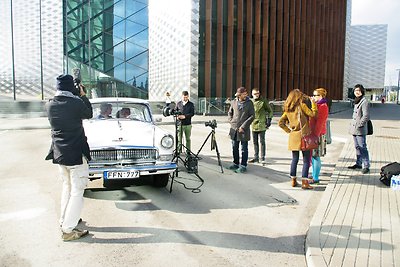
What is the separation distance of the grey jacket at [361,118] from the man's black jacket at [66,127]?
554 centimetres

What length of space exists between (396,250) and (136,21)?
3030cm

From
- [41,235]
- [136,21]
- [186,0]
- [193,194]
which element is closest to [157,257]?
[41,235]

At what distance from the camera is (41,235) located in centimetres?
408

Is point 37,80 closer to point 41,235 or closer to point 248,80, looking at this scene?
point 248,80

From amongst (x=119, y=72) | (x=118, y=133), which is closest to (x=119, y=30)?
(x=119, y=72)

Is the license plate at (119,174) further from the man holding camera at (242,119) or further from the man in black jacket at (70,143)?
the man holding camera at (242,119)

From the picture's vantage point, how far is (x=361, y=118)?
6941mm

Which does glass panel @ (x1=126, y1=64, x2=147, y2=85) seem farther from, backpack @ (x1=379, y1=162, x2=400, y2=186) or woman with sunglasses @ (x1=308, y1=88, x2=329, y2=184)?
backpack @ (x1=379, y1=162, x2=400, y2=186)

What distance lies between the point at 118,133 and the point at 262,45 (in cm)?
2804

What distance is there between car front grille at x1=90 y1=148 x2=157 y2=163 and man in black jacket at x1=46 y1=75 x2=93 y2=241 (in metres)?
1.18

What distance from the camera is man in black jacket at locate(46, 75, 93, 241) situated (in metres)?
3.89

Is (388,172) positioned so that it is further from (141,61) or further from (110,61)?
(110,61)

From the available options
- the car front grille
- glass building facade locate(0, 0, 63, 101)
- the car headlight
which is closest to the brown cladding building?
Answer: glass building facade locate(0, 0, 63, 101)

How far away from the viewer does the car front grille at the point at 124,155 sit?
5.23 metres
